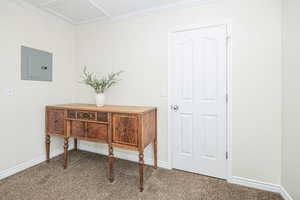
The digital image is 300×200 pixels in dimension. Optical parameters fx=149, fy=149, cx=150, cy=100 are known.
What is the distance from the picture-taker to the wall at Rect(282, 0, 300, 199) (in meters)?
1.44

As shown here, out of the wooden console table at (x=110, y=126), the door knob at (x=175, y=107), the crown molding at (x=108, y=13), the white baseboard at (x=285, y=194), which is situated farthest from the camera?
the door knob at (x=175, y=107)

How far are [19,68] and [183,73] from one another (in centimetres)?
232

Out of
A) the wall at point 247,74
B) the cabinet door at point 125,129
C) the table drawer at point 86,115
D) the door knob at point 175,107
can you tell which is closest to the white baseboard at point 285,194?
the wall at point 247,74

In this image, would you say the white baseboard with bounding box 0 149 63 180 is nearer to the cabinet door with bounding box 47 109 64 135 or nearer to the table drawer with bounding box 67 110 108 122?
the cabinet door with bounding box 47 109 64 135

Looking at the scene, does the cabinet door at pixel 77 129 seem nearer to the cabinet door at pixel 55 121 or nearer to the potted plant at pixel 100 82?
the cabinet door at pixel 55 121

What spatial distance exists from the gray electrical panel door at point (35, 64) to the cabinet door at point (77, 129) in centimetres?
93

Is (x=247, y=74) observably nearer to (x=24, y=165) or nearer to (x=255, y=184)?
(x=255, y=184)

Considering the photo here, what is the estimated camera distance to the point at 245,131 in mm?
1844

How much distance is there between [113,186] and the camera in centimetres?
183

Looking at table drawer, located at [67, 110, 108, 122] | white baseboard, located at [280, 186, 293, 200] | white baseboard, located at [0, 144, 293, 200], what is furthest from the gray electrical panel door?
white baseboard, located at [280, 186, 293, 200]

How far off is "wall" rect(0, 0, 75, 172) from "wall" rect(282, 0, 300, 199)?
3252 mm

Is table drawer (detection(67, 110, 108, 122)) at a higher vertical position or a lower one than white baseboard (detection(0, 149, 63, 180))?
higher

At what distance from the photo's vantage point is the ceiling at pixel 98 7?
7.00 feet

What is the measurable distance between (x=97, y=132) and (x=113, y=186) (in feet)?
2.32
